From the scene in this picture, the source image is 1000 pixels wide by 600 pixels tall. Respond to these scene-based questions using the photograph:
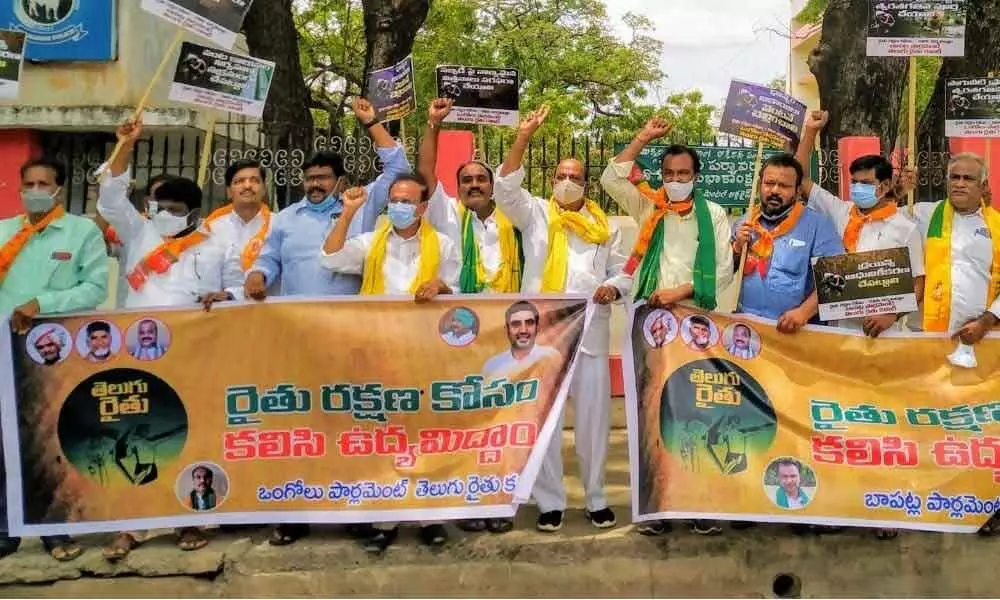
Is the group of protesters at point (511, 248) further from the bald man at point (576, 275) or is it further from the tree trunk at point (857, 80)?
the tree trunk at point (857, 80)

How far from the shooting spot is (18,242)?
13.3ft

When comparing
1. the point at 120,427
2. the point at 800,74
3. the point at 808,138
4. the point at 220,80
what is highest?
the point at 800,74

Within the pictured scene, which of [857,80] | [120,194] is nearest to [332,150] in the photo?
[120,194]

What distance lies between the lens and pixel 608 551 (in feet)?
13.1

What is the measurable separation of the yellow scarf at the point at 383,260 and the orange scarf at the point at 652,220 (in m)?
0.93

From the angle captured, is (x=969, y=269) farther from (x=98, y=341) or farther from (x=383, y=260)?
(x=98, y=341)

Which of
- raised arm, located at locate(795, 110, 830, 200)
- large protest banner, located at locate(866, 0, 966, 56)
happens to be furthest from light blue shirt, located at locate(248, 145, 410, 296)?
large protest banner, located at locate(866, 0, 966, 56)

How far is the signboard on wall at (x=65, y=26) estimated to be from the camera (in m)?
8.58

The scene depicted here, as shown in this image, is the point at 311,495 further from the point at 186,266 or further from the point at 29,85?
the point at 29,85

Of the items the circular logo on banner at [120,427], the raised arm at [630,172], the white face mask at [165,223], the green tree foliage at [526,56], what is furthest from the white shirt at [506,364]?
the green tree foliage at [526,56]

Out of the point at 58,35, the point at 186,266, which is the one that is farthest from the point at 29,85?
the point at 186,266

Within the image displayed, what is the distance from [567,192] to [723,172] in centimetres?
343

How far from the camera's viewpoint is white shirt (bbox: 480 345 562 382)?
13.3 feet

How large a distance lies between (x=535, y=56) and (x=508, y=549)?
15469mm
